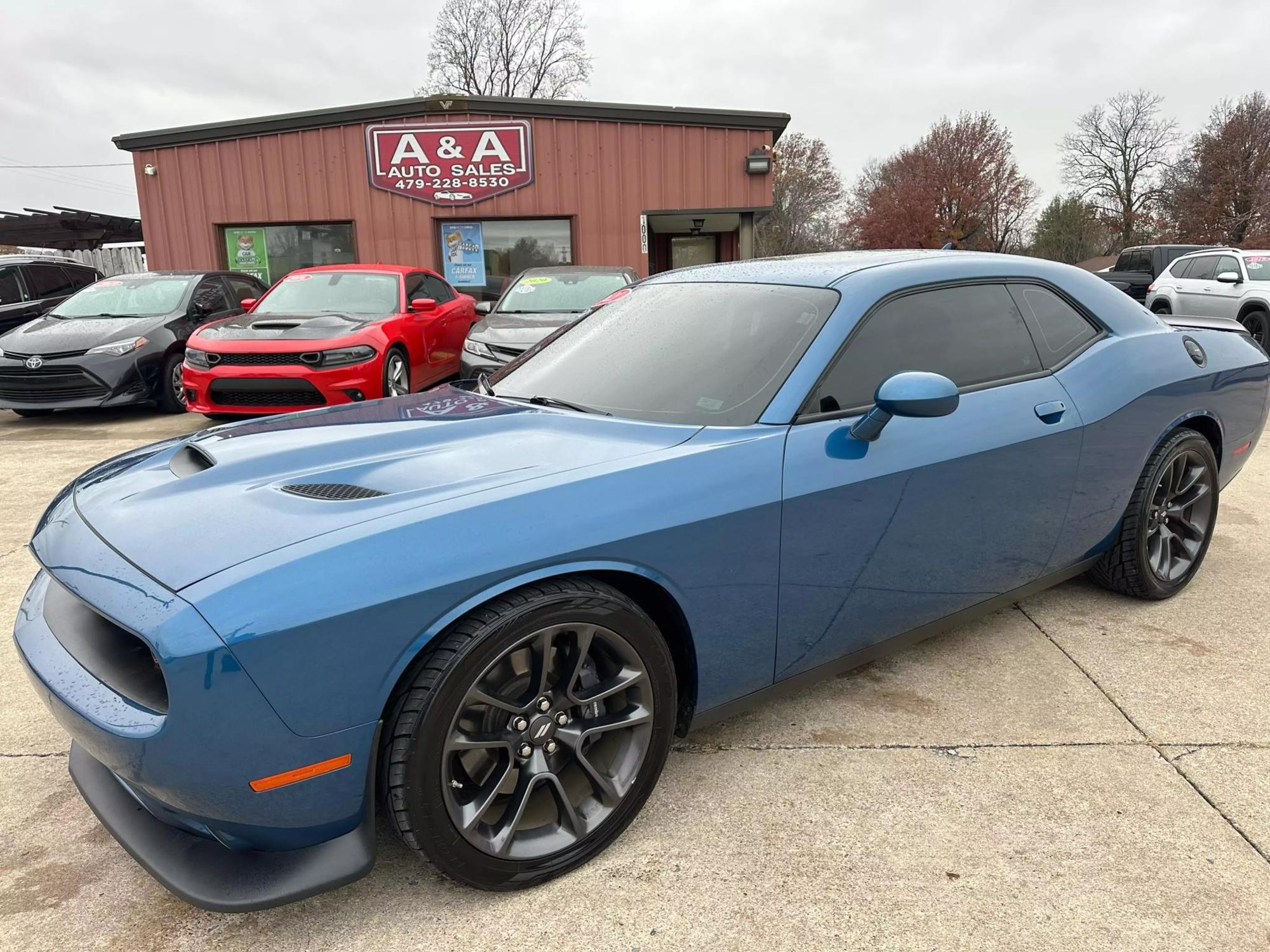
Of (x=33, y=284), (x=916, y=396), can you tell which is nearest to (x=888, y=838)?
(x=916, y=396)

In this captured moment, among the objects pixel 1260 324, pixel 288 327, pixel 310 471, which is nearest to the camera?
pixel 310 471

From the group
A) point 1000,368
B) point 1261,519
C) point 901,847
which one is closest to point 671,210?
point 1261,519

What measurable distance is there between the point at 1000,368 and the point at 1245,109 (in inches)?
1771

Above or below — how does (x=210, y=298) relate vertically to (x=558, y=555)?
above


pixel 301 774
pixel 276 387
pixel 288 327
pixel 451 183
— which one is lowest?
pixel 301 774

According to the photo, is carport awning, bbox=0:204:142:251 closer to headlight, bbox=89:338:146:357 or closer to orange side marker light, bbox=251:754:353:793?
headlight, bbox=89:338:146:357

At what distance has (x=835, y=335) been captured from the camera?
2.42m

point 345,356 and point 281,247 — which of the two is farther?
point 281,247

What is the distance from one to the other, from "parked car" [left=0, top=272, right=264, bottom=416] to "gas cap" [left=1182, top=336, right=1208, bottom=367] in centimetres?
787

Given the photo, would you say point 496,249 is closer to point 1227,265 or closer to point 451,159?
point 451,159

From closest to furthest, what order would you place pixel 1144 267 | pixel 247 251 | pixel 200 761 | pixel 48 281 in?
1. pixel 200 761
2. pixel 48 281
3. pixel 247 251
4. pixel 1144 267

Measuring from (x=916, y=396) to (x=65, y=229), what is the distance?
23379mm

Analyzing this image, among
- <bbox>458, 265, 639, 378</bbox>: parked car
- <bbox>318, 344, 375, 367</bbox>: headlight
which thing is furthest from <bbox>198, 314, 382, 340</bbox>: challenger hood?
<bbox>458, 265, 639, 378</bbox>: parked car

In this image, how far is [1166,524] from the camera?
350cm
